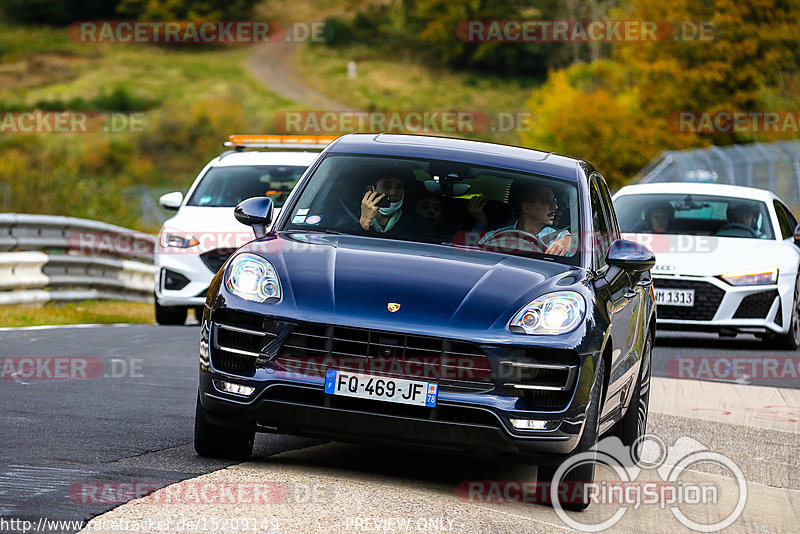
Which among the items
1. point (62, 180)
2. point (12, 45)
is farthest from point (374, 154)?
point (12, 45)

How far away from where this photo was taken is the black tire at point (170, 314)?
15938 millimetres

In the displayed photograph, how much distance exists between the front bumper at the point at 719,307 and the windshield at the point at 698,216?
2.96ft

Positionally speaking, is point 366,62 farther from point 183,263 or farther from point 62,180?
point 183,263

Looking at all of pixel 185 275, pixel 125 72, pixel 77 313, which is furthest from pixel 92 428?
pixel 125 72

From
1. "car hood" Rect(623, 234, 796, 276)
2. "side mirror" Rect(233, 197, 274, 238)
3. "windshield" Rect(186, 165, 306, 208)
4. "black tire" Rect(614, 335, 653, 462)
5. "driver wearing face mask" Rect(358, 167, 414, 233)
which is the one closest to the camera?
"driver wearing face mask" Rect(358, 167, 414, 233)

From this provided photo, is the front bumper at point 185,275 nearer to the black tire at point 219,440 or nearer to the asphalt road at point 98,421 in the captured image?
the asphalt road at point 98,421

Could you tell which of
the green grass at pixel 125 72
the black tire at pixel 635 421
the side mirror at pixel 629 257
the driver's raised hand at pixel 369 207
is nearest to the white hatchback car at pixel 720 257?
the black tire at pixel 635 421

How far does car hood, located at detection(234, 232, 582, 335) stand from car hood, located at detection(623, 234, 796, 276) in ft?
26.4

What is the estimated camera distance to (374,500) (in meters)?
6.06

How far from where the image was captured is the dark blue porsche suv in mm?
6176

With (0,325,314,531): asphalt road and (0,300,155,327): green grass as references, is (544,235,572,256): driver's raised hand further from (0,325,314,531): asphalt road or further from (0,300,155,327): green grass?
(0,300,155,327): green grass

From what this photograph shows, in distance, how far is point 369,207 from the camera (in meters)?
7.46

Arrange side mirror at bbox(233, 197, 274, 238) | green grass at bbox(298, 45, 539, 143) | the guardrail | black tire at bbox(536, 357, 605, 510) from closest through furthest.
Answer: black tire at bbox(536, 357, 605, 510) → side mirror at bbox(233, 197, 274, 238) → the guardrail → green grass at bbox(298, 45, 539, 143)

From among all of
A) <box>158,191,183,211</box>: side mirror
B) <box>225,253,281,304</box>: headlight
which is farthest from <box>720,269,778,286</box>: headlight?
<box>225,253,281,304</box>: headlight
